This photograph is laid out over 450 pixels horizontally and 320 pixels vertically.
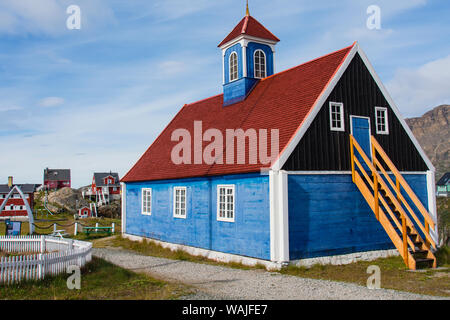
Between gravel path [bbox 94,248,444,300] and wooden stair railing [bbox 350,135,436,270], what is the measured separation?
146 inches

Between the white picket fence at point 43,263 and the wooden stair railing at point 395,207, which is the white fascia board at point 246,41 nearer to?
the wooden stair railing at point 395,207

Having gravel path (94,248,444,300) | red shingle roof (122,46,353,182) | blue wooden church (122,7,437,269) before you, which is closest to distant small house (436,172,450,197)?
blue wooden church (122,7,437,269)

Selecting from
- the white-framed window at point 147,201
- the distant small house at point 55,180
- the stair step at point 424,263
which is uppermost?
the distant small house at point 55,180

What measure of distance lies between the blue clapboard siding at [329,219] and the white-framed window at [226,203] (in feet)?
9.03

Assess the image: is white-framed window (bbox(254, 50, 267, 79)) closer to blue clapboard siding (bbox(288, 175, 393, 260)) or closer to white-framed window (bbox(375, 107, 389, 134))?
white-framed window (bbox(375, 107, 389, 134))

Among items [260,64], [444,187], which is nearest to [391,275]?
[260,64]

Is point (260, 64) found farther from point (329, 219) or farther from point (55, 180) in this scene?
point (55, 180)

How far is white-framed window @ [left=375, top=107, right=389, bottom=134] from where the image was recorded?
1703cm

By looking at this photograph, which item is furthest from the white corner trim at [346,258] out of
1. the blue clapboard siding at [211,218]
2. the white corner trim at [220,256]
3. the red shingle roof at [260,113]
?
the red shingle roof at [260,113]

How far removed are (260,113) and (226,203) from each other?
4.38 meters

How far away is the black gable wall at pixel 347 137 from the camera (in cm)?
1475

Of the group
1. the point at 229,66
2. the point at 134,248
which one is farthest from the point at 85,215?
the point at 229,66
